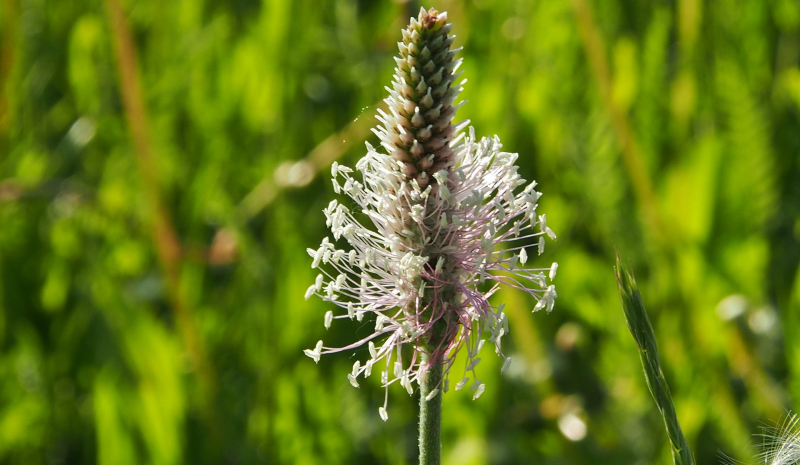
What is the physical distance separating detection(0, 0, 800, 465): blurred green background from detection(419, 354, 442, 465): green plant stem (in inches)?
31.2

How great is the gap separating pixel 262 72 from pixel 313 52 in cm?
28

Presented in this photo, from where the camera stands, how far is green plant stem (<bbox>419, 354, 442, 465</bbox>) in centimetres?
54

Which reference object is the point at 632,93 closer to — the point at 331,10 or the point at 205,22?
the point at 331,10

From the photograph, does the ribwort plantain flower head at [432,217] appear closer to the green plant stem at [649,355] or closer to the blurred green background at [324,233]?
the green plant stem at [649,355]

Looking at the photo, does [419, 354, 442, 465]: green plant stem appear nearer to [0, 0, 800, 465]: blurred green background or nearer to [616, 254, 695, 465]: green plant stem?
[616, 254, 695, 465]: green plant stem

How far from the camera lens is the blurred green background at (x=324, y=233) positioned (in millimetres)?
1506

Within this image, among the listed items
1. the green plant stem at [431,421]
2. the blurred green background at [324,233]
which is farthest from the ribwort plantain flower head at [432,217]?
the blurred green background at [324,233]

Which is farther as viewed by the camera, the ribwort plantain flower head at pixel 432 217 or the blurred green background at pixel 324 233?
the blurred green background at pixel 324 233

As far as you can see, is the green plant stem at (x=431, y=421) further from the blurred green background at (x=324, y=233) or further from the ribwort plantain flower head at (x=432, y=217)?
the blurred green background at (x=324, y=233)

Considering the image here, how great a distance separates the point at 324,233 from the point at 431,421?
1.32 meters

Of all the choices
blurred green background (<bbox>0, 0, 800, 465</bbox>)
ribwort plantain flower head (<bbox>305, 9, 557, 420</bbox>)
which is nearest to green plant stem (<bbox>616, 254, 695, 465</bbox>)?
ribwort plantain flower head (<bbox>305, 9, 557, 420</bbox>)

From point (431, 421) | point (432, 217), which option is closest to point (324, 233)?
A: point (432, 217)

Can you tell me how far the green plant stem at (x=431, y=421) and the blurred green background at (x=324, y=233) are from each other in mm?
792

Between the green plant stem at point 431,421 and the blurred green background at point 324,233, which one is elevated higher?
the blurred green background at point 324,233
